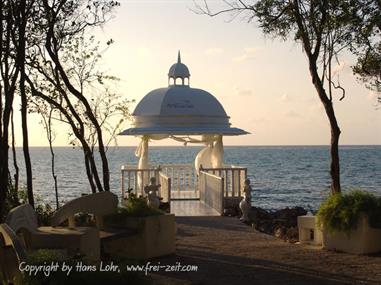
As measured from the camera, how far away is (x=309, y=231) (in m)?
10.5

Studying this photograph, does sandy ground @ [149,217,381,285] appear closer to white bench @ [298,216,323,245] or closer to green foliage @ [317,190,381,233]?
white bench @ [298,216,323,245]

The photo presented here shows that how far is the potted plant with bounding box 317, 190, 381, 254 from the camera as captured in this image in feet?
30.2

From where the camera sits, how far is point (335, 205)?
941cm

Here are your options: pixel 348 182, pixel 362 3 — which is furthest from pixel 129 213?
pixel 348 182

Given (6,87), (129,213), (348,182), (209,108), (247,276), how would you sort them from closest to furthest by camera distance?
(247,276)
(129,213)
(6,87)
(209,108)
(348,182)

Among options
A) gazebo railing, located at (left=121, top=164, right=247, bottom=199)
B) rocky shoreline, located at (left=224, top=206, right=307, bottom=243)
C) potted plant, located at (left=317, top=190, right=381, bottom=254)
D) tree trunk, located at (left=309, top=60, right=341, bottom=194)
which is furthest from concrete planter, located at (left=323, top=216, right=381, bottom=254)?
gazebo railing, located at (left=121, top=164, right=247, bottom=199)

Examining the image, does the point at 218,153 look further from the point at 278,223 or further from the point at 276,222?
the point at 278,223

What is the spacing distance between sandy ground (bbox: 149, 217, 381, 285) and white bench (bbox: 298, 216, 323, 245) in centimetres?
32

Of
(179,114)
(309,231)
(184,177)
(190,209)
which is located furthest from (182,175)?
(309,231)

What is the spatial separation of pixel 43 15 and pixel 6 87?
6.75 ft

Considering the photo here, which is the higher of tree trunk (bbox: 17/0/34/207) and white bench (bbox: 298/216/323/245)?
tree trunk (bbox: 17/0/34/207)

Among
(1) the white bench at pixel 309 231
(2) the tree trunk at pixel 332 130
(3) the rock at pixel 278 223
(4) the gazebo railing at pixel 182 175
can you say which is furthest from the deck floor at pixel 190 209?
(1) the white bench at pixel 309 231

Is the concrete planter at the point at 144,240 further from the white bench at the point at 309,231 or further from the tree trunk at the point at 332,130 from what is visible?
the tree trunk at the point at 332,130

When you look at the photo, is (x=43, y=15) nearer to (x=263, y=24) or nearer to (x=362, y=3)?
(x=263, y=24)
